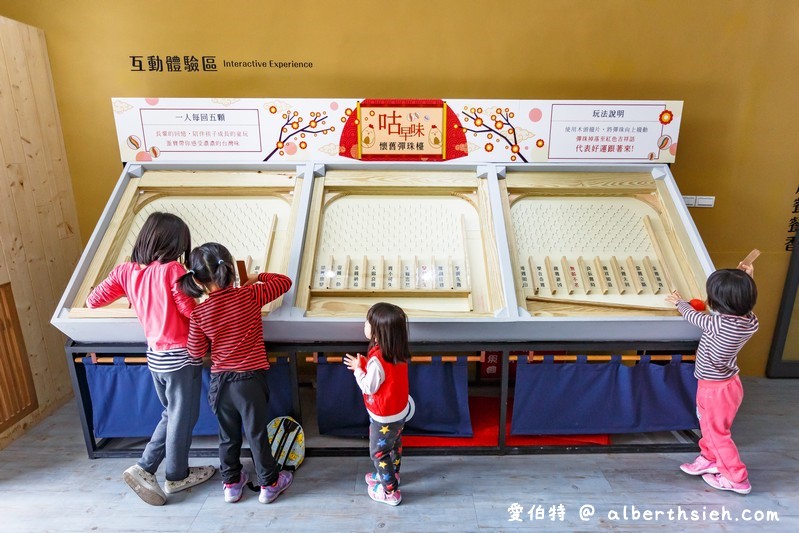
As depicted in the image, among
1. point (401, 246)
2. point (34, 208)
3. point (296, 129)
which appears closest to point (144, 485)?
point (401, 246)

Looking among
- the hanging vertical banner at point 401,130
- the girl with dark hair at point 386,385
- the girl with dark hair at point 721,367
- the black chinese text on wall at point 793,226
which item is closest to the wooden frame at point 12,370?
the girl with dark hair at point 386,385

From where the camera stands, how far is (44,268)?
8.87ft

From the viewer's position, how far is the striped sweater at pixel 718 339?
1.94 m

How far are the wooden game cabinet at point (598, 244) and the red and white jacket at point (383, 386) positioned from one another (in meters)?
0.67

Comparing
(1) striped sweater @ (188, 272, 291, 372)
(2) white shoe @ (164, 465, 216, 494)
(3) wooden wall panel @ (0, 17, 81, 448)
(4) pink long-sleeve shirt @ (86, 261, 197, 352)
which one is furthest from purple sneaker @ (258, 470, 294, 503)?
(3) wooden wall panel @ (0, 17, 81, 448)

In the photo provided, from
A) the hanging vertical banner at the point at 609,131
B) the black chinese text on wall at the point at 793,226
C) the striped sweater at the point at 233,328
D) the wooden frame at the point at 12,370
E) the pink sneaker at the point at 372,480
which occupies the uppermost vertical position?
the hanging vertical banner at the point at 609,131

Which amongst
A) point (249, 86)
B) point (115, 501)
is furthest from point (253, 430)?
point (249, 86)

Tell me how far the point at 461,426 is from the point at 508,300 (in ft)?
2.42

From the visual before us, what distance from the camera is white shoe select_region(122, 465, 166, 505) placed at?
200 cm

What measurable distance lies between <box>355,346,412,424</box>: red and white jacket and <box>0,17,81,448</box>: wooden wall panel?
2079 millimetres

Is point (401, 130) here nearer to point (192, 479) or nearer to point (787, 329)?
point (192, 479)

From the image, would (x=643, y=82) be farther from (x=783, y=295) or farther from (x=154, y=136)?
(x=154, y=136)

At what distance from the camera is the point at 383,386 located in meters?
1.86

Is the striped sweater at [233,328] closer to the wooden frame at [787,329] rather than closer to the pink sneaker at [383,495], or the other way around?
the pink sneaker at [383,495]
